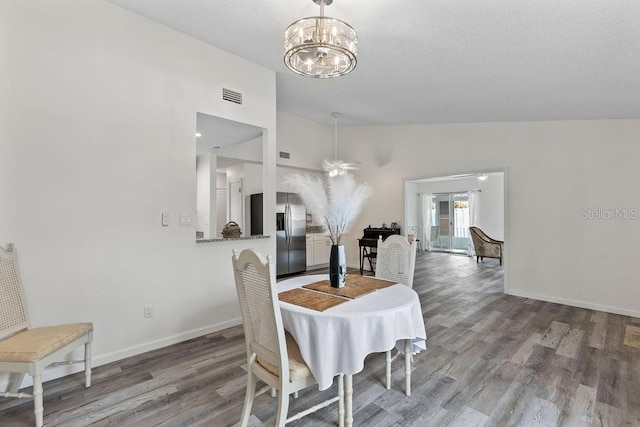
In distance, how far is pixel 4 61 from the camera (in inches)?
85.5

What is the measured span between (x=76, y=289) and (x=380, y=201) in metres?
5.31

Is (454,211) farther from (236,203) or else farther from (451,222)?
(236,203)

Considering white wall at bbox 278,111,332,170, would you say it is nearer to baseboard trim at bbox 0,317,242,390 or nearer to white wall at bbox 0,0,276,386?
white wall at bbox 0,0,276,386

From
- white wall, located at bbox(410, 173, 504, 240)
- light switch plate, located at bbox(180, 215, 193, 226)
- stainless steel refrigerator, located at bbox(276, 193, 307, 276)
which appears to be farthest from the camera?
white wall, located at bbox(410, 173, 504, 240)

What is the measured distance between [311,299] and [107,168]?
2.06m

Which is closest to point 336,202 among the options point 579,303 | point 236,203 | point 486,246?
point 579,303

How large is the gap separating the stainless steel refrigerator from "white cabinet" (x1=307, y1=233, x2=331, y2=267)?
332mm

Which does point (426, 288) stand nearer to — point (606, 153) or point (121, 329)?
point (606, 153)

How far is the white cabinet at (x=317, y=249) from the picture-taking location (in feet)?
21.7

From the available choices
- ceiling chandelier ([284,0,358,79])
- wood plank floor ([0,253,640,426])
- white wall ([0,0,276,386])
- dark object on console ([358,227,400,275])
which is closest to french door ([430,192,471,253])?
dark object on console ([358,227,400,275])

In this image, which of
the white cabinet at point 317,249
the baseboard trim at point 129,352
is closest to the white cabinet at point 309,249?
the white cabinet at point 317,249

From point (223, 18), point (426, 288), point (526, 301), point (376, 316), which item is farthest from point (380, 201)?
point (376, 316)

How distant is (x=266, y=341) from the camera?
1.60m

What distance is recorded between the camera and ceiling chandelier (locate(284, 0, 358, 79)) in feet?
6.28
